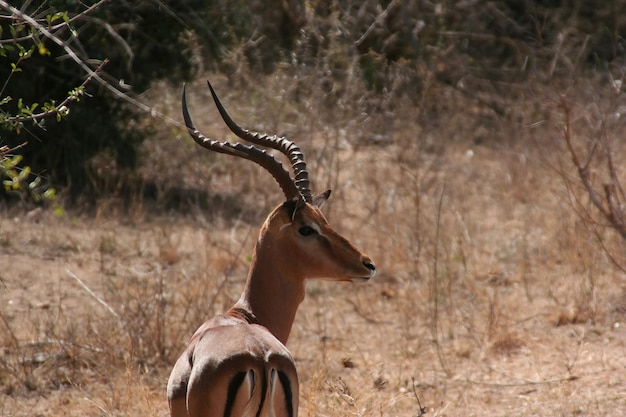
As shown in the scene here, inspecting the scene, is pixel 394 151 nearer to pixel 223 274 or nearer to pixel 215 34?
pixel 215 34

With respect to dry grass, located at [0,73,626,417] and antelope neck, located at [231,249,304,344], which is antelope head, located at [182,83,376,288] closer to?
antelope neck, located at [231,249,304,344]

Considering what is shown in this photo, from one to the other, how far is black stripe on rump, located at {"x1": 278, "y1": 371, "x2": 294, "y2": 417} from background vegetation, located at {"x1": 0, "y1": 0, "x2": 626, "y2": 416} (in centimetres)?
120

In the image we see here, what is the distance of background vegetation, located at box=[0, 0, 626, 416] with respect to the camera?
5.87 m

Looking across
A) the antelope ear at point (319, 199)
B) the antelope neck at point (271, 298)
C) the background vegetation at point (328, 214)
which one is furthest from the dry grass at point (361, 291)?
the antelope ear at point (319, 199)

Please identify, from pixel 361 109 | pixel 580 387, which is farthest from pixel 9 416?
pixel 361 109

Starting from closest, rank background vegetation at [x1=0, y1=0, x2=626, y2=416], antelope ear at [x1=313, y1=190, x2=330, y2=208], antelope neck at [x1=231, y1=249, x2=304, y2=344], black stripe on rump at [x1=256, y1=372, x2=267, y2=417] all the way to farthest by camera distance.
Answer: black stripe on rump at [x1=256, y1=372, x2=267, y2=417] → antelope neck at [x1=231, y1=249, x2=304, y2=344] → antelope ear at [x1=313, y1=190, x2=330, y2=208] → background vegetation at [x1=0, y1=0, x2=626, y2=416]

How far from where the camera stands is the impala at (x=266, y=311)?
3451 mm

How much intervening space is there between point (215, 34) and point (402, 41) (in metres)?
3.57

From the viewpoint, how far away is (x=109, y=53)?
9305 millimetres

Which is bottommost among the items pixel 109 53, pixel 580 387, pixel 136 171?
pixel 136 171

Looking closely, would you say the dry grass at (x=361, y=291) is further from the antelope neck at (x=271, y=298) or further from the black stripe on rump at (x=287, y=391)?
the black stripe on rump at (x=287, y=391)

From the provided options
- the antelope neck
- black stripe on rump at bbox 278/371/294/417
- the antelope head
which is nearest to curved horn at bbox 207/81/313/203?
the antelope head

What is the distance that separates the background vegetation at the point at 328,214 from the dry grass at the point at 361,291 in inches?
0.9

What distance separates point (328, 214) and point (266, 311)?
437 cm
